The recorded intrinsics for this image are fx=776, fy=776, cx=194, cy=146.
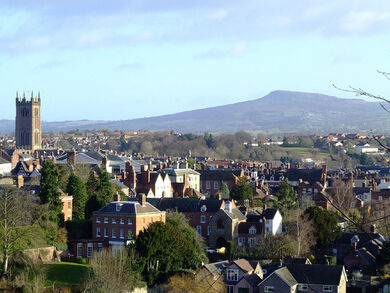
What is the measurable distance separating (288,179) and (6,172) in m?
26.8

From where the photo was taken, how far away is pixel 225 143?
142750 millimetres

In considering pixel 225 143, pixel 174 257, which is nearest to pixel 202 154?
pixel 225 143

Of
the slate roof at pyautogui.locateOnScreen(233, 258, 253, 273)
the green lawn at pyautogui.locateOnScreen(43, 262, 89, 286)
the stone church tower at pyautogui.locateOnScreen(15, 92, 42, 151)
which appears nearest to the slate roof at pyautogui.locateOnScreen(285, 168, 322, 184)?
the slate roof at pyautogui.locateOnScreen(233, 258, 253, 273)

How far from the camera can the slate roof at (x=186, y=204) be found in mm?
47812

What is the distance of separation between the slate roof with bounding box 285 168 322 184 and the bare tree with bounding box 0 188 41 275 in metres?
37.6

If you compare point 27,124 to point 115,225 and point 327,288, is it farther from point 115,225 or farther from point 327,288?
point 327,288

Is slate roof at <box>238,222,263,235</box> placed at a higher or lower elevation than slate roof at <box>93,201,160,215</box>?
lower

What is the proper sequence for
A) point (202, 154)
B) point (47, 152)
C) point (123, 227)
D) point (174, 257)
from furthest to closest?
point (202, 154) < point (47, 152) < point (123, 227) < point (174, 257)

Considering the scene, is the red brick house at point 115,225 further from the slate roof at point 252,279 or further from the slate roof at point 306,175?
the slate roof at point 306,175

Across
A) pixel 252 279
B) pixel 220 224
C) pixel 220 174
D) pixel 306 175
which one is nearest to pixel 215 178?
pixel 220 174

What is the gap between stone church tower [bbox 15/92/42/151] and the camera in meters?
123

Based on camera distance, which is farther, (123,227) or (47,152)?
(47,152)

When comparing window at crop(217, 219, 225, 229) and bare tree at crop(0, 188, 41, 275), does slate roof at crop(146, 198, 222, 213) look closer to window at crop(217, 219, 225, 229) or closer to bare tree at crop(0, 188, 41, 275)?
window at crop(217, 219, 225, 229)

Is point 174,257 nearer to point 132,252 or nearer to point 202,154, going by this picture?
point 132,252
